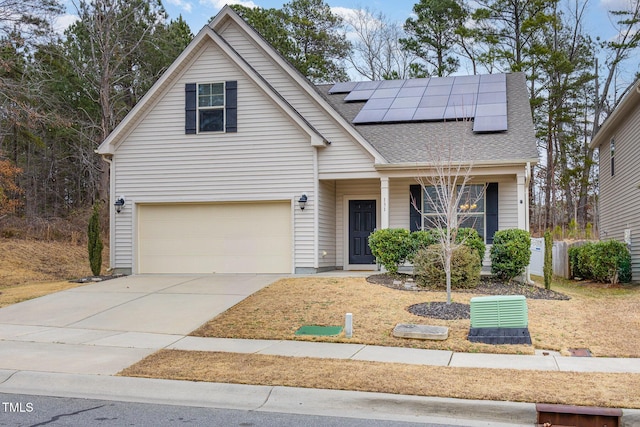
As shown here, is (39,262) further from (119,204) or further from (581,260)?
(581,260)

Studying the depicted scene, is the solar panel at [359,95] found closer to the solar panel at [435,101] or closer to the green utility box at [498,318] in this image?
the solar panel at [435,101]

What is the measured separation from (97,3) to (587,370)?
80.1 feet

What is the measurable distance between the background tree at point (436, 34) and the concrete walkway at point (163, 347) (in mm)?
23341

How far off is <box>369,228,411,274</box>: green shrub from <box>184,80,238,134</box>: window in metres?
5.45

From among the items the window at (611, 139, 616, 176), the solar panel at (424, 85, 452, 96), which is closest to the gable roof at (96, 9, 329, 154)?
the solar panel at (424, 85, 452, 96)

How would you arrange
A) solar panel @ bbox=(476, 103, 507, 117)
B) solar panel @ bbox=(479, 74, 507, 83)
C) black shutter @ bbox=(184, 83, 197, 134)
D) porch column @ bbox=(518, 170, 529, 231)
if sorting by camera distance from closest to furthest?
porch column @ bbox=(518, 170, 529, 231), black shutter @ bbox=(184, 83, 197, 134), solar panel @ bbox=(476, 103, 507, 117), solar panel @ bbox=(479, 74, 507, 83)

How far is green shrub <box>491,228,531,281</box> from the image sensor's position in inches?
505

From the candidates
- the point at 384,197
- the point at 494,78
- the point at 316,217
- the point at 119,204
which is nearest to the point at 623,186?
the point at 494,78


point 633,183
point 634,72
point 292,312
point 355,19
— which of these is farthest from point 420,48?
point 292,312

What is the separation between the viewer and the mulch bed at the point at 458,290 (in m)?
9.91

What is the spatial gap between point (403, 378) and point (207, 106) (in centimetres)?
1122

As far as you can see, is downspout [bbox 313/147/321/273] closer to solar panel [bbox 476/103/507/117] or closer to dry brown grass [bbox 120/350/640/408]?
solar panel [bbox 476/103/507/117]

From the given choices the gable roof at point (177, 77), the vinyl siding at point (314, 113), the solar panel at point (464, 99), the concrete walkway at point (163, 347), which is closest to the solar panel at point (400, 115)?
the solar panel at point (464, 99)

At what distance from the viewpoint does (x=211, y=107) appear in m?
15.7
